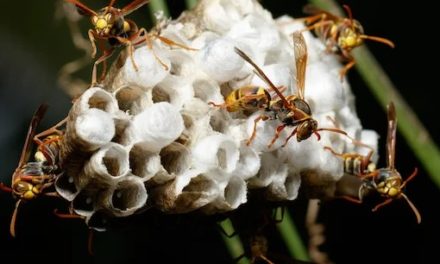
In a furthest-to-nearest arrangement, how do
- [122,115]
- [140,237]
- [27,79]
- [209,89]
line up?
1. [27,79]
2. [140,237]
3. [209,89]
4. [122,115]

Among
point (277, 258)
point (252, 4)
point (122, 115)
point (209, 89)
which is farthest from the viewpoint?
point (277, 258)

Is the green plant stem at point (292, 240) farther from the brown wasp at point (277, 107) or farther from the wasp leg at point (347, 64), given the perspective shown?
the brown wasp at point (277, 107)

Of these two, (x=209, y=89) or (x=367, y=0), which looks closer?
(x=209, y=89)

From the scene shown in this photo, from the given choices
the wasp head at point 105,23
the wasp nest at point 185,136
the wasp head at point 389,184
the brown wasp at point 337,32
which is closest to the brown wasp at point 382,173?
the wasp head at point 389,184

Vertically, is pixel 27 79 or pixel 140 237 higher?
pixel 27 79

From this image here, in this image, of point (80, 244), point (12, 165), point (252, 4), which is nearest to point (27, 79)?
point (12, 165)

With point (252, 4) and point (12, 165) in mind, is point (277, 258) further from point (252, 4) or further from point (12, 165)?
point (12, 165)

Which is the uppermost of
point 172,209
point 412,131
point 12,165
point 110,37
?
point 110,37

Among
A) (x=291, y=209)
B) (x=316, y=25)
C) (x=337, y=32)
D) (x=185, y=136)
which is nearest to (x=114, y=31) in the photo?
(x=185, y=136)
